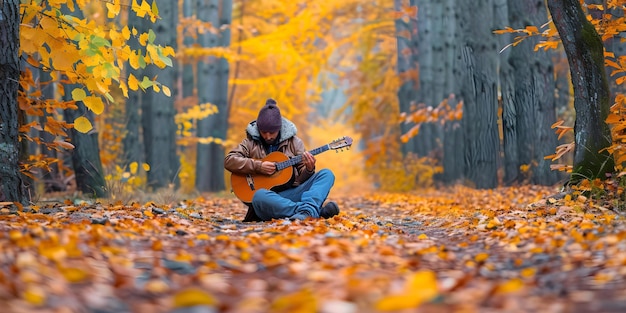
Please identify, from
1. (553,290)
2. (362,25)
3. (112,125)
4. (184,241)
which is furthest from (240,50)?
(553,290)

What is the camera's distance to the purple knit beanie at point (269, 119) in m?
7.52

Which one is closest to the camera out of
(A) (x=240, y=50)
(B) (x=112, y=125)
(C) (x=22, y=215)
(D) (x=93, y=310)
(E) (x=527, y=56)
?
(D) (x=93, y=310)

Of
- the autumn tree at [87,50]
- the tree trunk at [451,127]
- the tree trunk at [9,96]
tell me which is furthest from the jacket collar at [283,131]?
the tree trunk at [451,127]

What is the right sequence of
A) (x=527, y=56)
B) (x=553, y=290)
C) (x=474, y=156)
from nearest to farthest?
(x=553, y=290), (x=527, y=56), (x=474, y=156)

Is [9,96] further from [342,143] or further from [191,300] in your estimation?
[191,300]

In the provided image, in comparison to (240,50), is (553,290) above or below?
below

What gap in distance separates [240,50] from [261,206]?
586 inches

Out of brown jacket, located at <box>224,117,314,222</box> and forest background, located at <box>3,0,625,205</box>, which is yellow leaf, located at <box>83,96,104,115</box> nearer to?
forest background, located at <box>3,0,625,205</box>

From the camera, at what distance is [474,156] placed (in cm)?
1475

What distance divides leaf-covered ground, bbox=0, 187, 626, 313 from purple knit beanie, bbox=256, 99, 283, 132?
1.36 m

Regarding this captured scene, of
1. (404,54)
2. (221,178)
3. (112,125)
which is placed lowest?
(221,178)

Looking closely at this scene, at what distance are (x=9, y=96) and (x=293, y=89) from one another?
16.9m

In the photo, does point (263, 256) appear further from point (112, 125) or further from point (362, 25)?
point (362, 25)

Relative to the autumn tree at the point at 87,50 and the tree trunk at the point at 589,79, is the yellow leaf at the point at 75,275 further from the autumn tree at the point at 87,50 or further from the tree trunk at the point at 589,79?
the tree trunk at the point at 589,79
